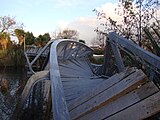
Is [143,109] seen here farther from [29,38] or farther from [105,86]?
[29,38]

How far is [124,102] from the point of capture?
2.65m

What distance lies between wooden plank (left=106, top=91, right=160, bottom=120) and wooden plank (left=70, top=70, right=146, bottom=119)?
207 millimetres

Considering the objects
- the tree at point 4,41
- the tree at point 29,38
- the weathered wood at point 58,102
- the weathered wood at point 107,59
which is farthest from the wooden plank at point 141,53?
the tree at point 29,38

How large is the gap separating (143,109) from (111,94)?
0.46 m

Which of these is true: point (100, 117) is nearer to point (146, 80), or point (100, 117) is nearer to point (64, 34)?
point (146, 80)

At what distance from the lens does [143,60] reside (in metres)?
2.94

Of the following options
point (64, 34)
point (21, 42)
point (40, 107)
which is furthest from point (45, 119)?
point (64, 34)

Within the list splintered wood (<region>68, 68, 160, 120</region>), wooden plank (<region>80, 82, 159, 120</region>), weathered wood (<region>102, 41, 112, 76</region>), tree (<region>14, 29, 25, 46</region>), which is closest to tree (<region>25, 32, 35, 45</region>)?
tree (<region>14, 29, 25, 46</region>)

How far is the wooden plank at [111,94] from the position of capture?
8.75 feet

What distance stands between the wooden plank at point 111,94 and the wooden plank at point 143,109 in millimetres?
207

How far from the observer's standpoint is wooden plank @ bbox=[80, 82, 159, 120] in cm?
254

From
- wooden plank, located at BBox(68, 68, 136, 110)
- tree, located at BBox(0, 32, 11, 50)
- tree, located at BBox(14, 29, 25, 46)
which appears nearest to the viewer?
wooden plank, located at BBox(68, 68, 136, 110)

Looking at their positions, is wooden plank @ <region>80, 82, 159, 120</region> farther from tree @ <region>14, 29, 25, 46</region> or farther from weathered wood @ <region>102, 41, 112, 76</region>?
tree @ <region>14, 29, 25, 46</region>

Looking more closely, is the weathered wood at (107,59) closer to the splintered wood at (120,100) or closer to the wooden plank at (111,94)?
the splintered wood at (120,100)
